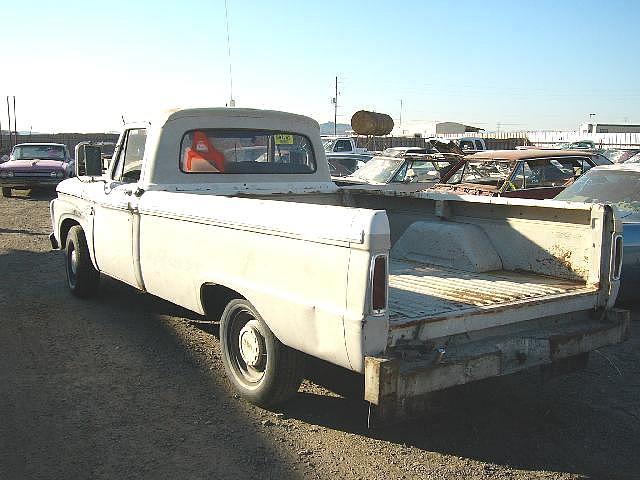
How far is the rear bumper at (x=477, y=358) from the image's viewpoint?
10.6 ft

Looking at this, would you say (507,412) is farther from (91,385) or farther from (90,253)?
(90,253)

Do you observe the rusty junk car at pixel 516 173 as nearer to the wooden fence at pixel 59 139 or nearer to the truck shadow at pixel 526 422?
the truck shadow at pixel 526 422

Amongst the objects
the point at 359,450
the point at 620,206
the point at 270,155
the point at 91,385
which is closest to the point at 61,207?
the point at 270,155

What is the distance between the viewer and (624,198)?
732cm

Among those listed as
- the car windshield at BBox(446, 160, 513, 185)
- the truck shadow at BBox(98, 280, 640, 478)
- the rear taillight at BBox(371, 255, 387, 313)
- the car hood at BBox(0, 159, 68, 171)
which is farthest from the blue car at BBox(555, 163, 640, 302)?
the car hood at BBox(0, 159, 68, 171)

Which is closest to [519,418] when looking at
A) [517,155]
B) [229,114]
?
[229,114]

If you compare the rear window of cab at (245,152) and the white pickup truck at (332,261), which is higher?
the rear window of cab at (245,152)

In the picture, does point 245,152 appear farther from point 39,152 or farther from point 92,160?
point 39,152

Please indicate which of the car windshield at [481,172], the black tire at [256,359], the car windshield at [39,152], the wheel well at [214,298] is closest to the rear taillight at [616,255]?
the black tire at [256,359]

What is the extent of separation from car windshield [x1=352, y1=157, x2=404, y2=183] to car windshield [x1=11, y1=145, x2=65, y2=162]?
1156 cm

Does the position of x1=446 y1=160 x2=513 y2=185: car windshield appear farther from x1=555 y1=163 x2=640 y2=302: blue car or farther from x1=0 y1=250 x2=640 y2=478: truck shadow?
x1=0 y1=250 x2=640 y2=478: truck shadow

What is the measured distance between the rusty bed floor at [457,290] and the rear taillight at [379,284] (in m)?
0.20

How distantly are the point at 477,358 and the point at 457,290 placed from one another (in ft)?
2.58

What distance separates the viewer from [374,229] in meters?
3.21
